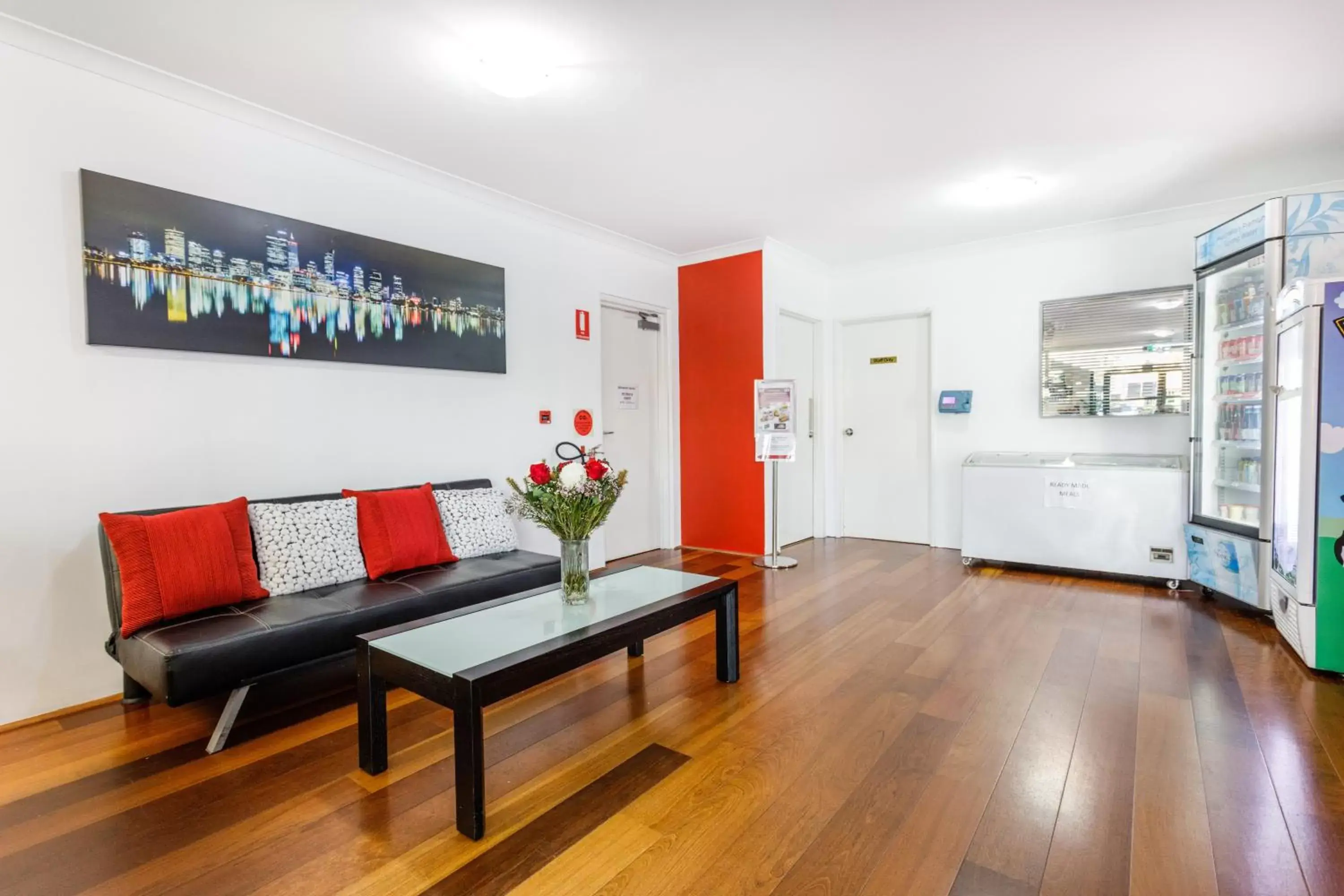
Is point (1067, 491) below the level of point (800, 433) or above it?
below

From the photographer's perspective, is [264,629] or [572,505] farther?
[572,505]

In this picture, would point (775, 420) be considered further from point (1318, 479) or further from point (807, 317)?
point (1318, 479)

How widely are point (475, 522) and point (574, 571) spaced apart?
1261mm

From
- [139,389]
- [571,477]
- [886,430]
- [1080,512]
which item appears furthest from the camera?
[886,430]

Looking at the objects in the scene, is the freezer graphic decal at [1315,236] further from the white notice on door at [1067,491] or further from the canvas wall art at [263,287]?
the canvas wall art at [263,287]

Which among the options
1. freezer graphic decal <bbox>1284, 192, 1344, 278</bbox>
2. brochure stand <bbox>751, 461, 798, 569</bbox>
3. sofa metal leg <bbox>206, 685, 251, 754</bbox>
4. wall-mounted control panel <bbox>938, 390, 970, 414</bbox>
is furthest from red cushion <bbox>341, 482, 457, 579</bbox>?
freezer graphic decal <bbox>1284, 192, 1344, 278</bbox>

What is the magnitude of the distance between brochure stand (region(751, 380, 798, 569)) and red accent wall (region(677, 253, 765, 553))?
27cm

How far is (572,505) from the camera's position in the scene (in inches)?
96.8

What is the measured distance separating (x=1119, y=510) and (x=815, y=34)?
3.78 meters

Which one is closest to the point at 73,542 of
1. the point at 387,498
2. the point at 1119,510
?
the point at 387,498

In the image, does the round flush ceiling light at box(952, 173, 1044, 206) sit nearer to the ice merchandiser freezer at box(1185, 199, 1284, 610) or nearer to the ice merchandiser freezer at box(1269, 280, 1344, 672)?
the ice merchandiser freezer at box(1185, 199, 1284, 610)

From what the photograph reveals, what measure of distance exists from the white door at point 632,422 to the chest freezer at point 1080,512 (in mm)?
2552

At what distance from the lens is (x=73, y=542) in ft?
8.48

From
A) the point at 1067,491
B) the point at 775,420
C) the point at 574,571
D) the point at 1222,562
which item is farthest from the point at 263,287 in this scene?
the point at 1222,562
